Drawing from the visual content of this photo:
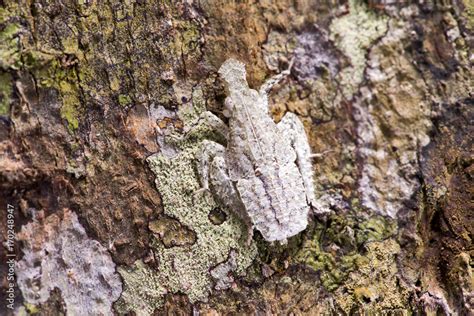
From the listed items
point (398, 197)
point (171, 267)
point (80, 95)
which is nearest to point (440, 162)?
point (398, 197)

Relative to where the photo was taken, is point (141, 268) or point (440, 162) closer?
point (141, 268)

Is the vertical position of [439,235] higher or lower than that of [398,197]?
lower

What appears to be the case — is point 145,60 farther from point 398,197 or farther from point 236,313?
point 398,197

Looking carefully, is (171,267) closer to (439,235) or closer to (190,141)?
(190,141)

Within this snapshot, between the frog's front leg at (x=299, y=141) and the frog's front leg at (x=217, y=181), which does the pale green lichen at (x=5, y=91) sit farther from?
the frog's front leg at (x=299, y=141)

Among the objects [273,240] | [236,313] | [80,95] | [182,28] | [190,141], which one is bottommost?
[236,313]

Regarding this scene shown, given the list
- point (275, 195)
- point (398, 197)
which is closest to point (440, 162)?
point (398, 197)

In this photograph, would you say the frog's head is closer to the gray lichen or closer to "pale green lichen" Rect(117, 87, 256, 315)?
"pale green lichen" Rect(117, 87, 256, 315)

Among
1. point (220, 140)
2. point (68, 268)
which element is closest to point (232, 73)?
point (220, 140)
